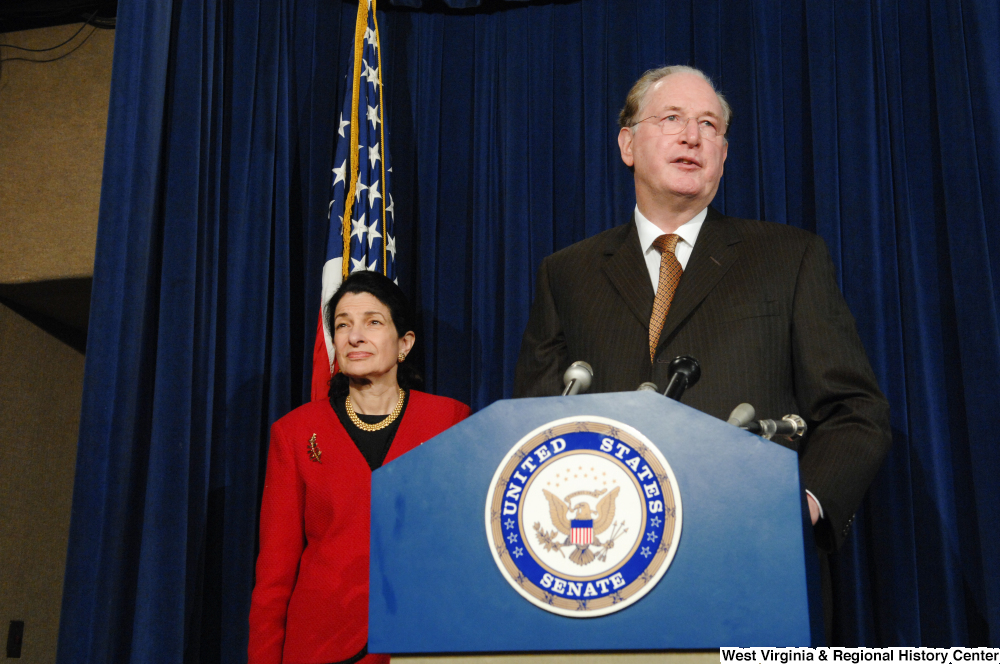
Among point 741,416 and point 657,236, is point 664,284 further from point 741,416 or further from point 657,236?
point 741,416

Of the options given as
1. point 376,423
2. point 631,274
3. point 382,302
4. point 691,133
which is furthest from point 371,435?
point 691,133

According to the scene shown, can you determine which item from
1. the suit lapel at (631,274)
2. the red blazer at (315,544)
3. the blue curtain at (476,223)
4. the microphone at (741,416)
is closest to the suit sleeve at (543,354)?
the suit lapel at (631,274)

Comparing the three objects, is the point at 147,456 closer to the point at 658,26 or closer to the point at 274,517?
the point at 274,517

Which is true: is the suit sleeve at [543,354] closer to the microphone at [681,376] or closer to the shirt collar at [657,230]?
the shirt collar at [657,230]

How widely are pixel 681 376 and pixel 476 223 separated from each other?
81.1 inches

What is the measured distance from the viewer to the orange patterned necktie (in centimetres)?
183

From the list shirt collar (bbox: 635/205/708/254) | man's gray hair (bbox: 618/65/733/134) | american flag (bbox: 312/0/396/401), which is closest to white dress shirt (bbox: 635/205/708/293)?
shirt collar (bbox: 635/205/708/254)

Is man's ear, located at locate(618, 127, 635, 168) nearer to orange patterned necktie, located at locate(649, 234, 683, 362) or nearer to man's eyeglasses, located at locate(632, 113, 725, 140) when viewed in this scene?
man's eyeglasses, located at locate(632, 113, 725, 140)

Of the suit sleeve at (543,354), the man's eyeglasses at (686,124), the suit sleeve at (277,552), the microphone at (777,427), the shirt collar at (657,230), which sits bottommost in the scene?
the suit sleeve at (277,552)

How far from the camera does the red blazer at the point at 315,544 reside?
7.13 ft

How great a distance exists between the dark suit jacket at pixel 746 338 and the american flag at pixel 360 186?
1090mm

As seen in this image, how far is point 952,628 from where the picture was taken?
2.40 meters

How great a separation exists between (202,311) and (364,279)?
613mm

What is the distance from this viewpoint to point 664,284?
190 centimetres
